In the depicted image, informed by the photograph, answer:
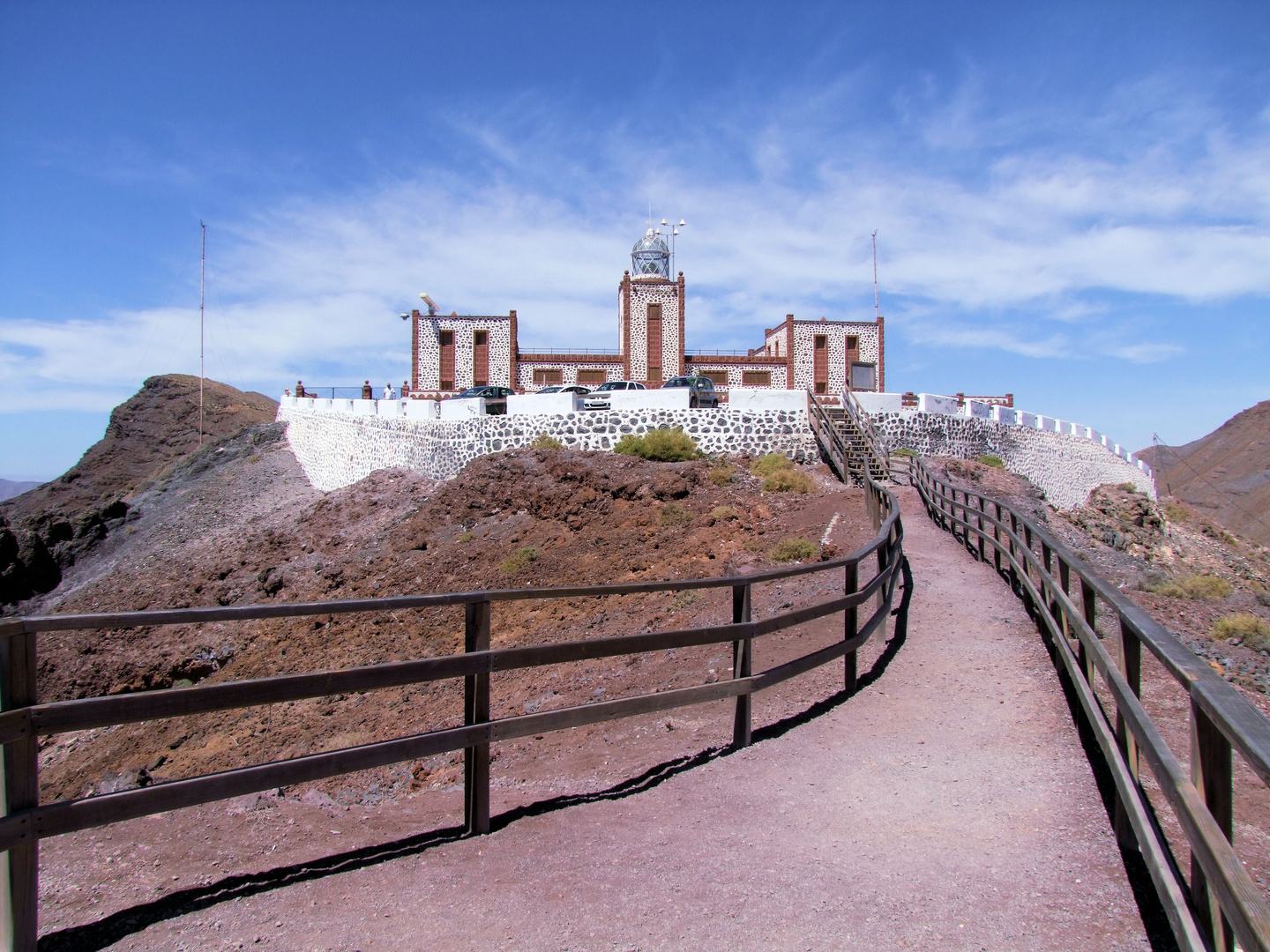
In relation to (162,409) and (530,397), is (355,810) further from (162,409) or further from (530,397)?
(162,409)

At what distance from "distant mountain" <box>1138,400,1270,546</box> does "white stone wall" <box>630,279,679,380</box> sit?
176 feet

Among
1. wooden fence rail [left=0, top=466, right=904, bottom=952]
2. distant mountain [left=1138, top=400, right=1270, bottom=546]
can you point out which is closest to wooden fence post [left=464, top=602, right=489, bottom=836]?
wooden fence rail [left=0, top=466, right=904, bottom=952]

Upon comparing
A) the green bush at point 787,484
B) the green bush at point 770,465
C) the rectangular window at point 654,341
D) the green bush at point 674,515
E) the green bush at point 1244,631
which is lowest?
the green bush at point 1244,631

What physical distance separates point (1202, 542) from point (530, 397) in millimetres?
25207

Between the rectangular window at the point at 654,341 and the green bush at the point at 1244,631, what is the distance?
117 feet

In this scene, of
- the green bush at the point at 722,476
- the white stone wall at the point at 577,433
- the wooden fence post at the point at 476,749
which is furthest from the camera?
the white stone wall at the point at 577,433

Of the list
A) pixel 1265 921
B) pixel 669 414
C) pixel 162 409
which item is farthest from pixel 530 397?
pixel 162 409

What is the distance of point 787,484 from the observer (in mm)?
22219

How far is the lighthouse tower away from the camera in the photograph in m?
44.1

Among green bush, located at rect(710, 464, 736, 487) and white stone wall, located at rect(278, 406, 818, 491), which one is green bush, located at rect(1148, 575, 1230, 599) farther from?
white stone wall, located at rect(278, 406, 818, 491)

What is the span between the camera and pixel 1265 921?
1.99m

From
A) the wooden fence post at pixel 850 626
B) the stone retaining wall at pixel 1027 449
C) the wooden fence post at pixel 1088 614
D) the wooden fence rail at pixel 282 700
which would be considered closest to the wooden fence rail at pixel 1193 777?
the wooden fence post at pixel 1088 614

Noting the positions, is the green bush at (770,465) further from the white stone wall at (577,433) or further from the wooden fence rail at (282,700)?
the wooden fence rail at (282,700)

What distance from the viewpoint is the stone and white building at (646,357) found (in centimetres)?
4422
